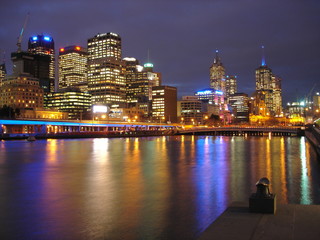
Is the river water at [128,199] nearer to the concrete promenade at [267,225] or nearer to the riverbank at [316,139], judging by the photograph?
the concrete promenade at [267,225]

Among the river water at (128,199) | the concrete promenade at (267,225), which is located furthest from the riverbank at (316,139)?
the concrete promenade at (267,225)

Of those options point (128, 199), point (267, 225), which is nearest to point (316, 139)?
point (128, 199)

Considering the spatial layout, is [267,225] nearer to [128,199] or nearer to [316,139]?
[128,199]

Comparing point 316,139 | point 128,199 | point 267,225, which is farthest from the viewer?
point 316,139

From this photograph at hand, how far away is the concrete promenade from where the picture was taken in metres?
9.45

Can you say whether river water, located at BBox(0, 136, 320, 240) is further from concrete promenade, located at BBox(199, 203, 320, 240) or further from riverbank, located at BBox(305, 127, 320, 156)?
riverbank, located at BBox(305, 127, 320, 156)

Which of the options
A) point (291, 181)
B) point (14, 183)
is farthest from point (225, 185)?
point (14, 183)

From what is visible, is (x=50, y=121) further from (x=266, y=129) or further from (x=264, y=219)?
(x=264, y=219)

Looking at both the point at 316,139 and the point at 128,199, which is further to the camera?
the point at 316,139

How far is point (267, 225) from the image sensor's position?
10281mm

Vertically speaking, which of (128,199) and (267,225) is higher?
(267,225)

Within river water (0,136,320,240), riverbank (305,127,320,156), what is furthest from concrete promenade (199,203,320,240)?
riverbank (305,127,320,156)

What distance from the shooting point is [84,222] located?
14516 millimetres

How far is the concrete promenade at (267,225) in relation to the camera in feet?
31.0
